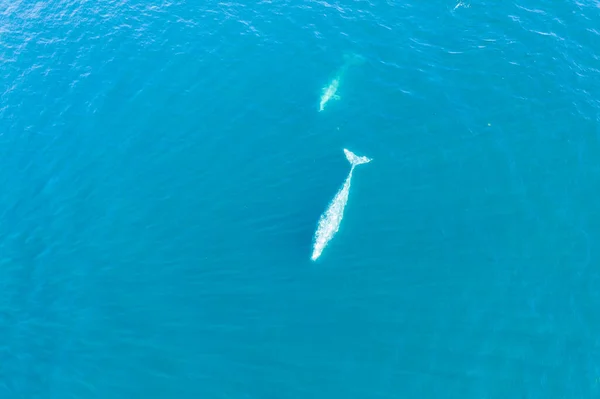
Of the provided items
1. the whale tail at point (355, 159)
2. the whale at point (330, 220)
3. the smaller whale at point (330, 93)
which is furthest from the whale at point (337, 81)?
the whale at point (330, 220)

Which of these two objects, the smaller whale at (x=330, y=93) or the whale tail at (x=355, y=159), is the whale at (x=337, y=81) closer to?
the smaller whale at (x=330, y=93)

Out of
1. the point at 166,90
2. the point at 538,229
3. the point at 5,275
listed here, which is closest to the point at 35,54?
the point at 166,90

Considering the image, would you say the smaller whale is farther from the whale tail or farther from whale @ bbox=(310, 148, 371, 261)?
whale @ bbox=(310, 148, 371, 261)

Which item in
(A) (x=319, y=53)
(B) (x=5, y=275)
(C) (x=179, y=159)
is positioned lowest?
(B) (x=5, y=275)

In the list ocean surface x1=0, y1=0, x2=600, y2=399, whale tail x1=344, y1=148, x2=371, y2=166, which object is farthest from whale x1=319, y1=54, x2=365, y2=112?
whale tail x1=344, y1=148, x2=371, y2=166

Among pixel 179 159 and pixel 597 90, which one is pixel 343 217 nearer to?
pixel 179 159

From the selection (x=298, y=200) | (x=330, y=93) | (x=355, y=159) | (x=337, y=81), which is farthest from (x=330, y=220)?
(x=337, y=81)

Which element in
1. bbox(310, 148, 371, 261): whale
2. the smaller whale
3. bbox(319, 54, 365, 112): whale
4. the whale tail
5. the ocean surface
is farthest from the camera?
bbox(319, 54, 365, 112): whale
